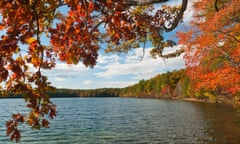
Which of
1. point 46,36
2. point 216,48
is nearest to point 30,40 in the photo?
point 46,36

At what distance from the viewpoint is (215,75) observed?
699 inches

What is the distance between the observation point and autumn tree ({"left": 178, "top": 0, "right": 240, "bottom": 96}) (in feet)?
55.2

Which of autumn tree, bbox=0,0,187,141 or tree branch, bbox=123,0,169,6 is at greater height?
tree branch, bbox=123,0,169,6

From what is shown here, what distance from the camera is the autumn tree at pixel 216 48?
55.2 ft

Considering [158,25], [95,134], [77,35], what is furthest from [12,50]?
[95,134]

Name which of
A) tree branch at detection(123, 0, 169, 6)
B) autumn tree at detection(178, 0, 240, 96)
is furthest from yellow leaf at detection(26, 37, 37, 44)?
autumn tree at detection(178, 0, 240, 96)

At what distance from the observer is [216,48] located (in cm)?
1759

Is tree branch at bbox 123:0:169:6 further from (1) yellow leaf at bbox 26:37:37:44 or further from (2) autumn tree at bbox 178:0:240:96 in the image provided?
(2) autumn tree at bbox 178:0:240:96

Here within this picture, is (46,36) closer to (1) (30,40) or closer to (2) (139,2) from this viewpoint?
(1) (30,40)

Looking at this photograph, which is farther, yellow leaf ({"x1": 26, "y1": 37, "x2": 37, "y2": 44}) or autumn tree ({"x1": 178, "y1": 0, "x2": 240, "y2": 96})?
autumn tree ({"x1": 178, "y1": 0, "x2": 240, "y2": 96})

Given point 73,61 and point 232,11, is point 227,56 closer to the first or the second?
point 232,11

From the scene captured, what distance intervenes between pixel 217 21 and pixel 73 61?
14.3 m

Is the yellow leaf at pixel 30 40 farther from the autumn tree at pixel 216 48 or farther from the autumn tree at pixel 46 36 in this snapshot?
the autumn tree at pixel 216 48

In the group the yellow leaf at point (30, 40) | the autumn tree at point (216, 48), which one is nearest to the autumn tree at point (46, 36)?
the yellow leaf at point (30, 40)
